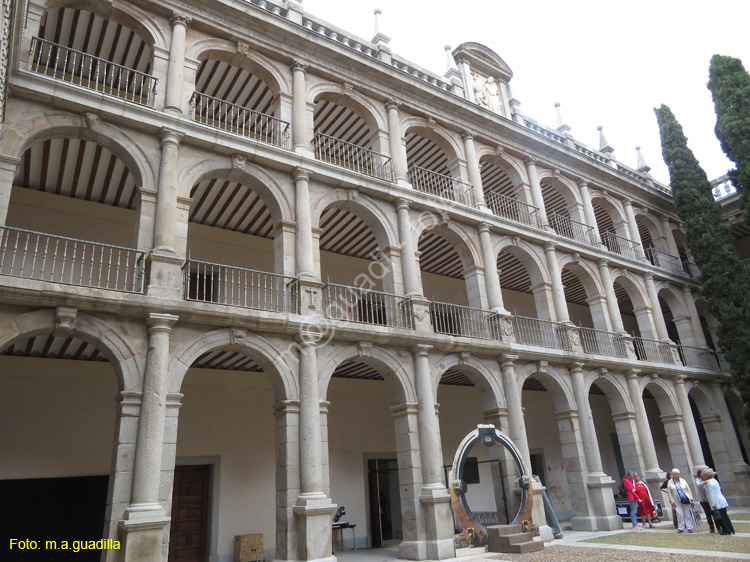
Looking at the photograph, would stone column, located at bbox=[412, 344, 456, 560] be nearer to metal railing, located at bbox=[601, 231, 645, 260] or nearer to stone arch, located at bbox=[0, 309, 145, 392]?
stone arch, located at bbox=[0, 309, 145, 392]

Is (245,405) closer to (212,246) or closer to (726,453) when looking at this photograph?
(212,246)

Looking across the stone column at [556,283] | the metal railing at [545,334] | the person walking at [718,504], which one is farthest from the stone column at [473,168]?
the person walking at [718,504]

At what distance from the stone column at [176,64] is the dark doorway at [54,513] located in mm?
7773

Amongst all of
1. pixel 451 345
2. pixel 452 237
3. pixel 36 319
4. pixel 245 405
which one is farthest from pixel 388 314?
pixel 36 319

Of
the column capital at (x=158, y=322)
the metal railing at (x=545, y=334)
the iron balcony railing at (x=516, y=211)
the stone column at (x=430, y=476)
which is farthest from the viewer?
the iron balcony railing at (x=516, y=211)

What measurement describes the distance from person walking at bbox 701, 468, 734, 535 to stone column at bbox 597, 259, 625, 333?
20.6 feet

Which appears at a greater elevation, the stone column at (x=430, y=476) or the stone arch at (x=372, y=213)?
the stone arch at (x=372, y=213)

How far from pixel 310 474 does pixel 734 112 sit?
19613 millimetres

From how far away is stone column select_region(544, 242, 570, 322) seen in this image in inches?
611

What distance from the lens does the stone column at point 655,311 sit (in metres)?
18.4

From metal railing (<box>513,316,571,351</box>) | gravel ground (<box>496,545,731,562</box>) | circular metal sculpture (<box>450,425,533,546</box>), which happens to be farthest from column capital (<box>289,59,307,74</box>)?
gravel ground (<box>496,545,731,562</box>)

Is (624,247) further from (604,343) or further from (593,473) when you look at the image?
(593,473)

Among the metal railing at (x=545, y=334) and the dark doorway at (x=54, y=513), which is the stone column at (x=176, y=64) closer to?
the dark doorway at (x=54, y=513)

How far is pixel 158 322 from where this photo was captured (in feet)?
29.2
